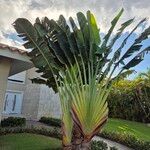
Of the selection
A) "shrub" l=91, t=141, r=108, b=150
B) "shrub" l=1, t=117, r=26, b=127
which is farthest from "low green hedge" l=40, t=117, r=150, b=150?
"shrub" l=1, t=117, r=26, b=127

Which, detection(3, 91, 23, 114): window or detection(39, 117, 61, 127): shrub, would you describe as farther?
detection(3, 91, 23, 114): window

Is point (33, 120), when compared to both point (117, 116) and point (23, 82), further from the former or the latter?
point (117, 116)

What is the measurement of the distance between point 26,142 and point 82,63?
498 centimetres

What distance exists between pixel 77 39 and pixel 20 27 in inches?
77.7

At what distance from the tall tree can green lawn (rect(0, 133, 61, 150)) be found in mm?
2878

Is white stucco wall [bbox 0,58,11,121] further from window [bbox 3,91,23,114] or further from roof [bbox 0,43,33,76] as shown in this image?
window [bbox 3,91,23,114]

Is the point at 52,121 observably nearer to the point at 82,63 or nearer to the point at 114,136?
the point at 114,136

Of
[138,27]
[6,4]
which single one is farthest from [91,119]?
[6,4]

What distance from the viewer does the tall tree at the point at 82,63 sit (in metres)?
11.6

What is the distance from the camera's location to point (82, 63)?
12.2 metres

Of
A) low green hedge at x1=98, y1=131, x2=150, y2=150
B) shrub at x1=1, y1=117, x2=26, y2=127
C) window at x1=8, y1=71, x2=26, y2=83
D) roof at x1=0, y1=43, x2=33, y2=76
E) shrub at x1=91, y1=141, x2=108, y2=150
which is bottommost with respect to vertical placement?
shrub at x1=91, y1=141, x2=108, y2=150

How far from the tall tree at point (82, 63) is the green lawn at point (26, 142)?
2878 mm

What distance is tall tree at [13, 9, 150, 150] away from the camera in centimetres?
1162

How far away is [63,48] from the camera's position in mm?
12227
